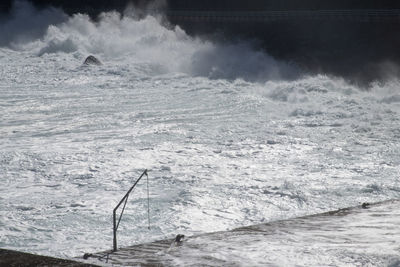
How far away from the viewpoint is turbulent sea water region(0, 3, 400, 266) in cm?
1203

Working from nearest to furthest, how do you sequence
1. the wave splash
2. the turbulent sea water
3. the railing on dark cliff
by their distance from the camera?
the turbulent sea water
the wave splash
the railing on dark cliff

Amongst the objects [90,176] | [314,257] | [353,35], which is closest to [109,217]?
[90,176]

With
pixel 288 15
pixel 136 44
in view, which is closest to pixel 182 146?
pixel 288 15

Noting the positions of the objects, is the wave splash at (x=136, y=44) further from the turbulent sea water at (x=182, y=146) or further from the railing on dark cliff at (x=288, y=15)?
the railing on dark cliff at (x=288, y=15)

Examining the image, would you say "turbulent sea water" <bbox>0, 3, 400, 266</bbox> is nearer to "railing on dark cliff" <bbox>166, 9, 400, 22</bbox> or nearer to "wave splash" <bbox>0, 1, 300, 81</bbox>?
"wave splash" <bbox>0, 1, 300, 81</bbox>

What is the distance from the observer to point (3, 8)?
56.0 m

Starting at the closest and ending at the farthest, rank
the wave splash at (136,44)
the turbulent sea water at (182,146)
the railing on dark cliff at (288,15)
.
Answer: the turbulent sea water at (182,146) < the wave splash at (136,44) < the railing on dark cliff at (288,15)

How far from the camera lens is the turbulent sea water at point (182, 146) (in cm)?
1203

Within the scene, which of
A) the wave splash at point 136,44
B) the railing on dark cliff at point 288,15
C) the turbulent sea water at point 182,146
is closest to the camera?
the turbulent sea water at point 182,146

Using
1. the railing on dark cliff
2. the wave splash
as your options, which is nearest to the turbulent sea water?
the wave splash

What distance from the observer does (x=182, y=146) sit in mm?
17438

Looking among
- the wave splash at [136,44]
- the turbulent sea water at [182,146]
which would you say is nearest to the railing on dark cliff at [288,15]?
the wave splash at [136,44]

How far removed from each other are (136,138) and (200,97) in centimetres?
816

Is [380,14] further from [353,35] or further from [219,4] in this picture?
[219,4]
